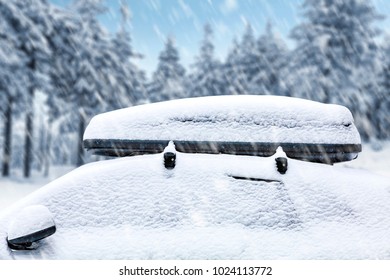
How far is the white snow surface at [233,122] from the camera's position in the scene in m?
2.41

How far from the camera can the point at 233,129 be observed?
2.42 m

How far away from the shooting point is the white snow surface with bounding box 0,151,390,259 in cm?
211

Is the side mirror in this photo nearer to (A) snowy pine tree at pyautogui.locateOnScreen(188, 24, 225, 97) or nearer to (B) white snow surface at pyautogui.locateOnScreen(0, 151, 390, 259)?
(B) white snow surface at pyautogui.locateOnScreen(0, 151, 390, 259)

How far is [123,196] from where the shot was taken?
2275mm

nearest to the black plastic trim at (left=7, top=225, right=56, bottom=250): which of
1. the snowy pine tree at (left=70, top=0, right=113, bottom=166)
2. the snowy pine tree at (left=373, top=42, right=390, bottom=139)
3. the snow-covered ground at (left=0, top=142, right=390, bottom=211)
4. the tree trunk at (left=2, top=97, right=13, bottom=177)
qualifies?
the snow-covered ground at (left=0, top=142, right=390, bottom=211)

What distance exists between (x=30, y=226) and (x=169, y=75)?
3658cm

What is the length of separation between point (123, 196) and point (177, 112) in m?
0.66

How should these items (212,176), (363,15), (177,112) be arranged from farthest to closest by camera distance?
1. (363,15)
2. (177,112)
3. (212,176)

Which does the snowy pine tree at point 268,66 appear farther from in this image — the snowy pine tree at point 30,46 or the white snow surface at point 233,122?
the white snow surface at point 233,122

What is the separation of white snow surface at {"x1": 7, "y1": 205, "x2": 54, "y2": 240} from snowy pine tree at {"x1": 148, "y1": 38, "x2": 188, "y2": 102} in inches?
1410

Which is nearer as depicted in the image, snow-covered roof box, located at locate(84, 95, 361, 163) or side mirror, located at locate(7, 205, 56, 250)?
side mirror, located at locate(7, 205, 56, 250)

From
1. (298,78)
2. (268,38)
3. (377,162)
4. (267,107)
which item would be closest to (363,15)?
(298,78)

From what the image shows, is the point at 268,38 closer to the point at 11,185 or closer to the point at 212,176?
the point at 11,185

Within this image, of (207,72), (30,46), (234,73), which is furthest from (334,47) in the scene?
(30,46)
